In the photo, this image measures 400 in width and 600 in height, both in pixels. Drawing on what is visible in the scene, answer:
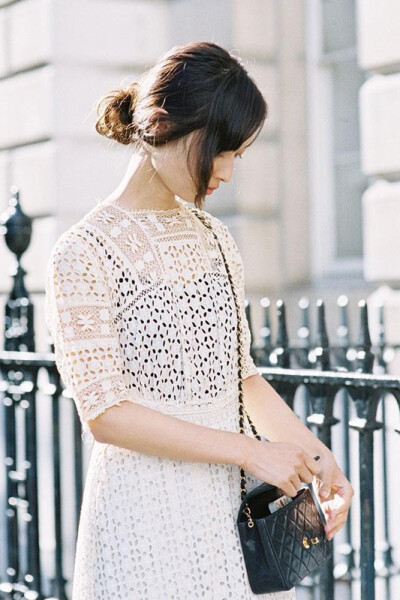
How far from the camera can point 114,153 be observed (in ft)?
26.6

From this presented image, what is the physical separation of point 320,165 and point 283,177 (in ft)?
0.92

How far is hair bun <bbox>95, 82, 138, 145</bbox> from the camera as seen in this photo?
2242 mm

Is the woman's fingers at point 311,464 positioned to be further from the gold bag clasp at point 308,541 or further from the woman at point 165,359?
the gold bag clasp at point 308,541

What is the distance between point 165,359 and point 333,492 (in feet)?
1.47

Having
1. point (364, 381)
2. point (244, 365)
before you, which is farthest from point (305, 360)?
point (244, 365)

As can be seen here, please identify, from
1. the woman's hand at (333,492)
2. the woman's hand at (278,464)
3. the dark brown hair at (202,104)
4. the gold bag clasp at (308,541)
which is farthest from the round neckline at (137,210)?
the gold bag clasp at (308,541)

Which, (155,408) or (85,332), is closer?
(85,332)

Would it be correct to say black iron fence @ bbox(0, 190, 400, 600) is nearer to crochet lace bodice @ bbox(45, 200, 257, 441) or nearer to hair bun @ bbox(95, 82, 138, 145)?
crochet lace bodice @ bbox(45, 200, 257, 441)

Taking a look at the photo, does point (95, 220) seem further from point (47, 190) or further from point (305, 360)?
point (47, 190)

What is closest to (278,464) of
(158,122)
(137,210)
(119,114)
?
(137,210)

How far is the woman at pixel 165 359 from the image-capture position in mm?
2059

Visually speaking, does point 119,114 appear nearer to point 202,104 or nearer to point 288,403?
point 202,104

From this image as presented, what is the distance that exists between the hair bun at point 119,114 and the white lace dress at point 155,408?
16cm

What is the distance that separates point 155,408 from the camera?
2.16 meters
